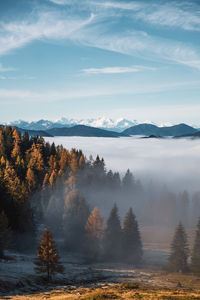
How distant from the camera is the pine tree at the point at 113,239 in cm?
7438

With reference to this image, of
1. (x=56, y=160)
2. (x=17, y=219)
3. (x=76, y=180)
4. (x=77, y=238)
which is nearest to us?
(x=17, y=219)

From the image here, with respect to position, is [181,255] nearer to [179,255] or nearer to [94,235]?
[179,255]

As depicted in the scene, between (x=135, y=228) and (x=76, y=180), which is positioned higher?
(x=76, y=180)

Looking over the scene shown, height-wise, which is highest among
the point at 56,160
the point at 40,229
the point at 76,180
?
the point at 56,160

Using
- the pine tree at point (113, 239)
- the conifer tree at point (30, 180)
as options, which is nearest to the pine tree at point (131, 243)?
the pine tree at point (113, 239)

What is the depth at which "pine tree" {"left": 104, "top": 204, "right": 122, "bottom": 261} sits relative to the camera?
A: 74.4 metres

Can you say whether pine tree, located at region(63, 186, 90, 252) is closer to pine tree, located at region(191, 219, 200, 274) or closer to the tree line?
the tree line

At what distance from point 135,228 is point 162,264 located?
39.3 ft

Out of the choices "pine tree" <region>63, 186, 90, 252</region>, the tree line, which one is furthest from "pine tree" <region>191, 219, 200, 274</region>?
"pine tree" <region>63, 186, 90, 252</region>

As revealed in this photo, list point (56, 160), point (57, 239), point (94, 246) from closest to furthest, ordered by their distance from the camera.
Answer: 1. point (94, 246)
2. point (57, 239)
3. point (56, 160)

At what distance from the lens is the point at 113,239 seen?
244 feet

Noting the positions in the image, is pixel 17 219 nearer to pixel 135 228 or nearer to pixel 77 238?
pixel 77 238

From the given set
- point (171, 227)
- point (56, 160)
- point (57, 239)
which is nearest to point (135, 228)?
point (57, 239)

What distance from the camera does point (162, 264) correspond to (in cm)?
7075
